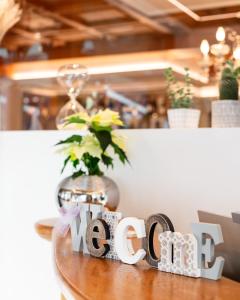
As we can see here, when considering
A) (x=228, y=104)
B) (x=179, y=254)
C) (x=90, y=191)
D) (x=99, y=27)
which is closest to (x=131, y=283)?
(x=179, y=254)

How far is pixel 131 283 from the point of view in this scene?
1114 mm

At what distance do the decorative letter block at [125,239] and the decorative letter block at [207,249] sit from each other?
167mm

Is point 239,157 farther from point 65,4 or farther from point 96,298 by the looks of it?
point 65,4

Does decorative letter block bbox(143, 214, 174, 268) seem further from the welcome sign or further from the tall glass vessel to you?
the tall glass vessel

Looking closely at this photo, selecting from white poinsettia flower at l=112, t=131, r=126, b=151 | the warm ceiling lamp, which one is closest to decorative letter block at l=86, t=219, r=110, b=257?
white poinsettia flower at l=112, t=131, r=126, b=151

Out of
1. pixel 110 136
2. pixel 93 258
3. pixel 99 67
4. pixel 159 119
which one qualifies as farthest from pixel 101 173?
pixel 99 67

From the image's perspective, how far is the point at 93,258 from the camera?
138 cm

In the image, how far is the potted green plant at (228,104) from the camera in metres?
1.77

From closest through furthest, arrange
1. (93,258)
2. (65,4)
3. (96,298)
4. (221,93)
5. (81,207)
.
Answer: (96,298) < (93,258) < (81,207) < (221,93) < (65,4)

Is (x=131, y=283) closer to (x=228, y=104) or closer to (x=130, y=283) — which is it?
(x=130, y=283)

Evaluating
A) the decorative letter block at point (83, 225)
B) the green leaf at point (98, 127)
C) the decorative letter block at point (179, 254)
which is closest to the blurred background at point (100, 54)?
the green leaf at point (98, 127)

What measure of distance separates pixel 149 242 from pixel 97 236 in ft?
0.57

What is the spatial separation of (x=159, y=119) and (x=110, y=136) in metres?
4.05

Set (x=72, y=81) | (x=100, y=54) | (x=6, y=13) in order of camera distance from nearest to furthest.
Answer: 1. (x=72, y=81)
2. (x=6, y=13)
3. (x=100, y=54)
